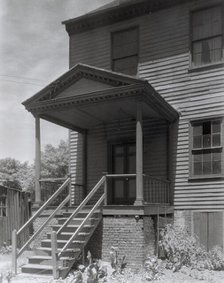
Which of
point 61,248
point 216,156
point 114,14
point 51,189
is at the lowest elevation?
point 61,248

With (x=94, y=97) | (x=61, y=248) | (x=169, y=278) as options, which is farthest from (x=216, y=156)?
(x=61, y=248)

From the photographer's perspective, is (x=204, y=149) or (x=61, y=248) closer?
(x=61, y=248)

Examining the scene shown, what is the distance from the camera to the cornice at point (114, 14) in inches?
560

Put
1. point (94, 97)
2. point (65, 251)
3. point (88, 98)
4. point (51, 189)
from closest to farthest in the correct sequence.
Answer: point (65, 251), point (94, 97), point (88, 98), point (51, 189)

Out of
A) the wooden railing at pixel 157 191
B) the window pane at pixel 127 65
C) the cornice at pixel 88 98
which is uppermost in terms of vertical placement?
the window pane at pixel 127 65

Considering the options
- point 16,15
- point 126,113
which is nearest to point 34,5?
point 16,15

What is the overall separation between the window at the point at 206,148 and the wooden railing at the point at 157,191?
3.41 feet

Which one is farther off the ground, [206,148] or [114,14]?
[114,14]

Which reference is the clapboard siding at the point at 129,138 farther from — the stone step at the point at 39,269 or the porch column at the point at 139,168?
the stone step at the point at 39,269

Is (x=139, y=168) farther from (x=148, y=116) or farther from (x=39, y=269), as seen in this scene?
(x=39, y=269)

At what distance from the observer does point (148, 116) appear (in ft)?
45.3

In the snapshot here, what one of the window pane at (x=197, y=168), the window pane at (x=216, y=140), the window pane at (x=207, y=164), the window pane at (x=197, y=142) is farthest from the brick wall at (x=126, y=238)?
the window pane at (x=216, y=140)

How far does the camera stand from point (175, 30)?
1386cm

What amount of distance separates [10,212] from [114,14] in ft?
27.8
